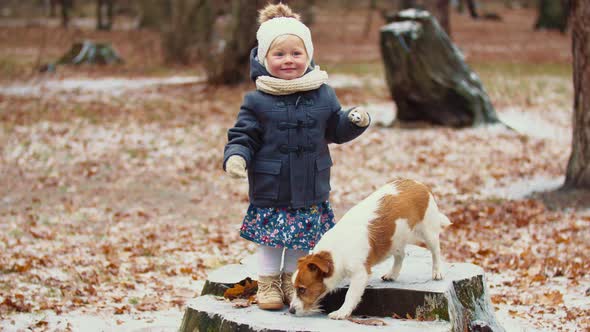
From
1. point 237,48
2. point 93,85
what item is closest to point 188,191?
point 237,48

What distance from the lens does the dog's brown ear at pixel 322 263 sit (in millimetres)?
4059

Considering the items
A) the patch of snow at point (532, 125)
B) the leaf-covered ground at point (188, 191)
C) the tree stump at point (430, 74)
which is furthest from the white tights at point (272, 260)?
the tree stump at point (430, 74)

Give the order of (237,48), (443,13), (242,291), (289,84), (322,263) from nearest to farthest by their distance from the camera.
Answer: (322,263), (289,84), (242,291), (237,48), (443,13)

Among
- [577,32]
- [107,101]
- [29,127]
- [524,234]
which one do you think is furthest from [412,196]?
[107,101]

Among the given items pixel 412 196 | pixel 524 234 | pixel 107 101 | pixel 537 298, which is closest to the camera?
pixel 412 196

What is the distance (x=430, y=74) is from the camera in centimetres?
1367

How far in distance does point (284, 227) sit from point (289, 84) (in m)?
0.76

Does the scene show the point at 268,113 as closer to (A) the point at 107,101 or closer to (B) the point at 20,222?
(B) the point at 20,222

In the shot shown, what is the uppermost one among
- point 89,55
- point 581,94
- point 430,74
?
point 581,94

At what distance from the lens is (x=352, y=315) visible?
4.52 m

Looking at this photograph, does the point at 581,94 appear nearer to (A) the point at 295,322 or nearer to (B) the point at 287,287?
(B) the point at 287,287

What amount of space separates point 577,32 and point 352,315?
17.9ft

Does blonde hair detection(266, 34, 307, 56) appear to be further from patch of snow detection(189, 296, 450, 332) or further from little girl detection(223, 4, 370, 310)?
patch of snow detection(189, 296, 450, 332)

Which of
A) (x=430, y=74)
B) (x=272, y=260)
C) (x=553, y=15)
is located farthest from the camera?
(x=553, y=15)
